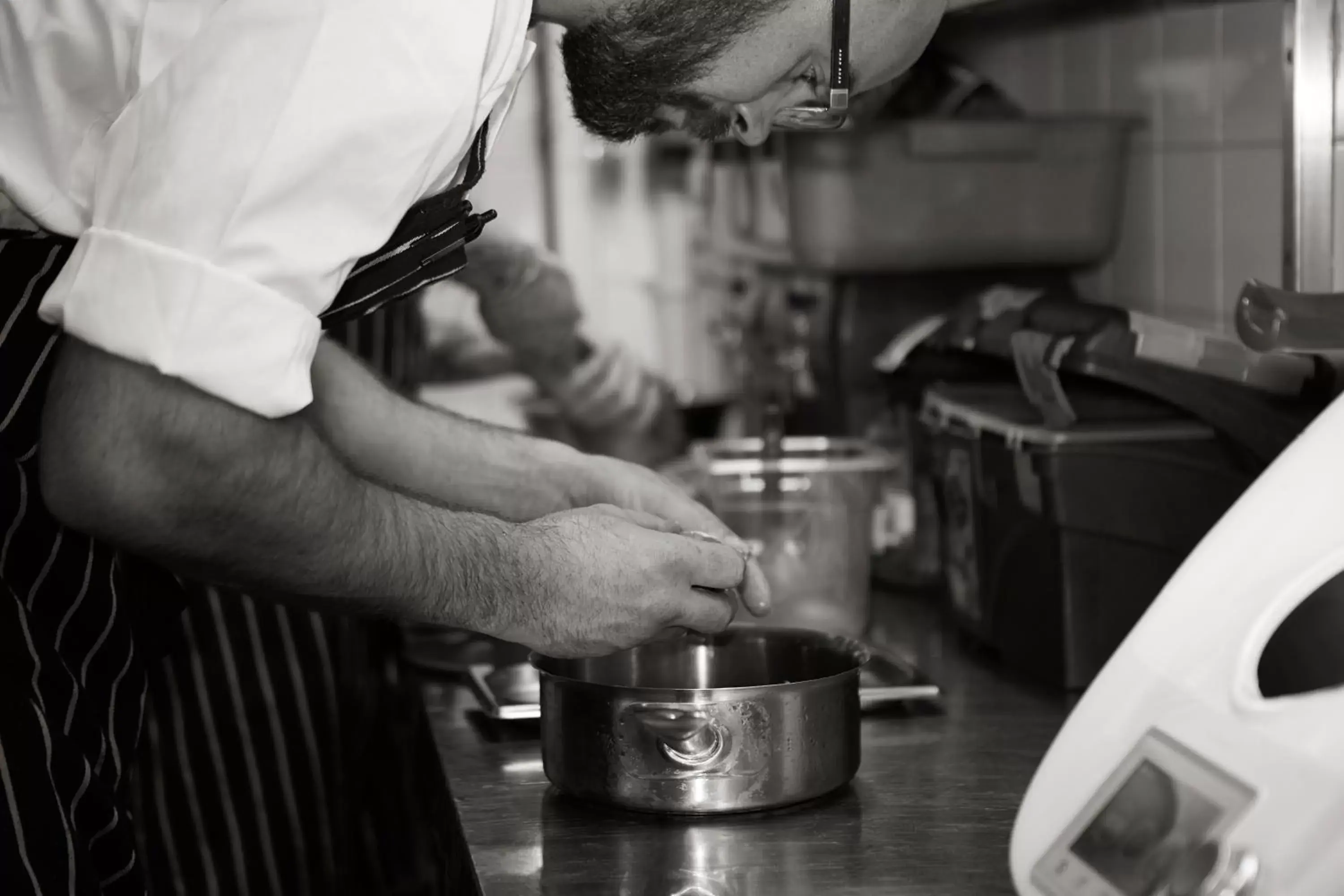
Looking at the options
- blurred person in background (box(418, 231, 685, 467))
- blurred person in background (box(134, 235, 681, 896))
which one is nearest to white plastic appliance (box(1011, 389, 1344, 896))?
blurred person in background (box(134, 235, 681, 896))

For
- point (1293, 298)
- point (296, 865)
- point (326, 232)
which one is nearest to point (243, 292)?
point (326, 232)

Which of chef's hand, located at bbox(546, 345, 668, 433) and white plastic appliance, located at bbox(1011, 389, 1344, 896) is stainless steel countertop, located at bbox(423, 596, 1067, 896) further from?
chef's hand, located at bbox(546, 345, 668, 433)

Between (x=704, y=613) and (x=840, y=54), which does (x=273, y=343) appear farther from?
(x=840, y=54)

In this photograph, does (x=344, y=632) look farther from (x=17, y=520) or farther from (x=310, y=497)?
(x=310, y=497)

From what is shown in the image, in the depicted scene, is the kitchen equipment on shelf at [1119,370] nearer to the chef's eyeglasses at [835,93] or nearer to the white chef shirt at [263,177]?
the chef's eyeglasses at [835,93]

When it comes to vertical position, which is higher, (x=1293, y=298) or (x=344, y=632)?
(x=1293, y=298)

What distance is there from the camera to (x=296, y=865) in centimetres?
182

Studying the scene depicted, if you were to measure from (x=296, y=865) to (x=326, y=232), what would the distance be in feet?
3.71

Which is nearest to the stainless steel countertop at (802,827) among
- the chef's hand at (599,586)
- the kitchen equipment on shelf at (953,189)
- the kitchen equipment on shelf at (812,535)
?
the chef's hand at (599,586)

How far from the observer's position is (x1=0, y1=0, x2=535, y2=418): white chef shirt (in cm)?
87

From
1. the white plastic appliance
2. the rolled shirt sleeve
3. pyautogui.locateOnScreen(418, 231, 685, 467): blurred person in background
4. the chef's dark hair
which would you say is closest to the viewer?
the white plastic appliance

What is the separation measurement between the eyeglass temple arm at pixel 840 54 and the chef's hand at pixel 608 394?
4.33 ft

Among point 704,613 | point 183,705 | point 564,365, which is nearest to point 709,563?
point 704,613

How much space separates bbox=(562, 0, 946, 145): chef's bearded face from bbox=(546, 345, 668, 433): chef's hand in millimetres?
1221
